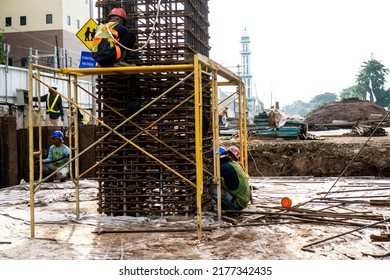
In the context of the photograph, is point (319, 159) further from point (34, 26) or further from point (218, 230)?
point (34, 26)

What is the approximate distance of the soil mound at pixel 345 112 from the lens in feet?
141

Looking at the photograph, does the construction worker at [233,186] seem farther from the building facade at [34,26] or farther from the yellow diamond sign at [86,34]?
the building facade at [34,26]

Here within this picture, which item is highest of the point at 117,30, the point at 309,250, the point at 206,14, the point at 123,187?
the point at 206,14

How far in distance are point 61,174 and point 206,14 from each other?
6.57 m

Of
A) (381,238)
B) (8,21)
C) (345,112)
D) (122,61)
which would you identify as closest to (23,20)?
(8,21)

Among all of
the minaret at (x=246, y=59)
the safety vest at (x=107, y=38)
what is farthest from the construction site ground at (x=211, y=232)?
the minaret at (x=246, y=59)

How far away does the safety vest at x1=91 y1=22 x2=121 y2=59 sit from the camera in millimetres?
8531

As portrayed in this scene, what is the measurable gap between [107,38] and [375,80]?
65324mm

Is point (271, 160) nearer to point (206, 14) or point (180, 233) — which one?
point (206, 14)

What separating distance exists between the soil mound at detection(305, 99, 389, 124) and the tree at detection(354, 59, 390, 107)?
2390cm

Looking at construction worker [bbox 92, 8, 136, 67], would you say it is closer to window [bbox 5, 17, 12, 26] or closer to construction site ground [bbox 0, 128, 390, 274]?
construction site ground [bbox 0, 128, 390, 274]

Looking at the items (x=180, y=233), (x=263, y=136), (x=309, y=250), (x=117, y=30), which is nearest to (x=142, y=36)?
(x=117, y=30)

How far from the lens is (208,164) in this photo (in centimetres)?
1021

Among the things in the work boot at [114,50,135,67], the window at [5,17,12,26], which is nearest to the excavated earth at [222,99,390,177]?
the work boot at [114,50,135,67]
